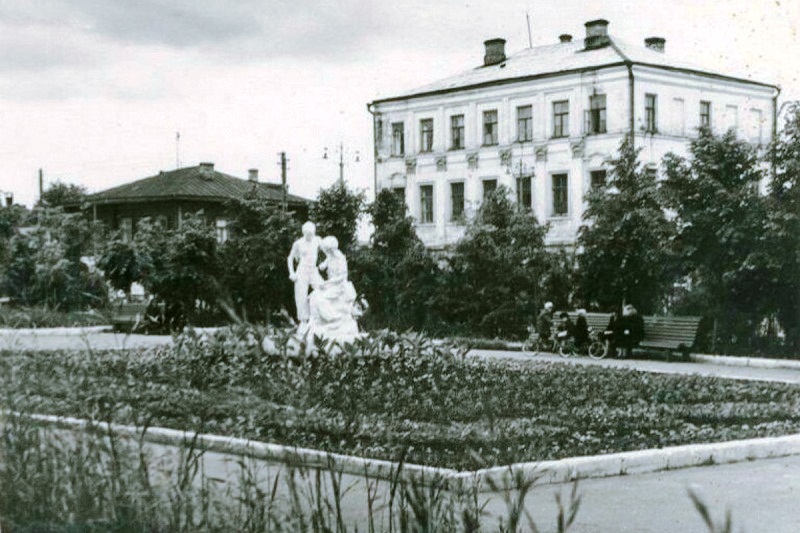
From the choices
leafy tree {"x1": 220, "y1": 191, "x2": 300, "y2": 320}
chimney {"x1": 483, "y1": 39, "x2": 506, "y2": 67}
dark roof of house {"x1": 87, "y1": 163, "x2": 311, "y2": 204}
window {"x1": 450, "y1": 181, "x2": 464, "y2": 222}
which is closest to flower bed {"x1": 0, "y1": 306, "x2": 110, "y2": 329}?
chimney {"x1": 483, "y1": 39, "x2": 506, "y2": 67}

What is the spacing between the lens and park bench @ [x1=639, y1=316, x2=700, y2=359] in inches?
737

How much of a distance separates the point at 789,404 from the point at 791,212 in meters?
5.59

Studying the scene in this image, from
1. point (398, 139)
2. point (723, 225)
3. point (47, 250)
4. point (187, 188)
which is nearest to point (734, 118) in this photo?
point (723, 225)

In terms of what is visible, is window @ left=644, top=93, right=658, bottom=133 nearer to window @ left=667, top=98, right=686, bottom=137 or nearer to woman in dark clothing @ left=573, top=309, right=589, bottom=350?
window @ left=667, top=98, right=686, bottom=137

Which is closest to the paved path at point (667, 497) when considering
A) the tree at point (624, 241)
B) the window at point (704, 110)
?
the tree at point (624, 241)

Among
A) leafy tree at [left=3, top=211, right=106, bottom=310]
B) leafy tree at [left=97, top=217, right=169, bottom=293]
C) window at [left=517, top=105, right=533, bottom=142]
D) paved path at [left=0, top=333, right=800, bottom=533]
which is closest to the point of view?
paved path at [left=0, top=333, right=800, bottom=533]

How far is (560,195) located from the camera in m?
34.0

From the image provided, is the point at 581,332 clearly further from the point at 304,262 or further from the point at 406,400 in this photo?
the point at 406,400

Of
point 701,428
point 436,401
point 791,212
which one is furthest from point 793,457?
point 791,212

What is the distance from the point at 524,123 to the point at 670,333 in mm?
17292

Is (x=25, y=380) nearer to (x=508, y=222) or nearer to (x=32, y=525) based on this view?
(x=32, y=525)

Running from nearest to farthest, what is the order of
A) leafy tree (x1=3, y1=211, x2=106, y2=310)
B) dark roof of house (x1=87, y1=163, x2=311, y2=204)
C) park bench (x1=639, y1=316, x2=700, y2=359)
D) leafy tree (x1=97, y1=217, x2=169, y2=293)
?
leafy tree (x1=3, y1=211, x2=106, y2=310) → park bench (x1=639, y1=316, x2=700, y2=359) → dark roof of house (x1=87, y1=163, x2=311, y2=204) → leafy tree (x1=97, y1=217, x2=169, y2=293)

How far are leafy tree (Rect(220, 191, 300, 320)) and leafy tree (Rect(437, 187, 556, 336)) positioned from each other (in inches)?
183

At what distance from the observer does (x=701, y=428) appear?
9.57 m
